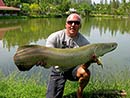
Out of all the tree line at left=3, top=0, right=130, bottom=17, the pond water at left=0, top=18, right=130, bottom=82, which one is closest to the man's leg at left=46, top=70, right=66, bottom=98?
the pond water at left=0, top=18, right=130, bottom=82

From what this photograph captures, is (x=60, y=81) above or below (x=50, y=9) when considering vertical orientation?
above

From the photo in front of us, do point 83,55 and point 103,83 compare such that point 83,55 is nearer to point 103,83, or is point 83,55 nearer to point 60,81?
point 60,81

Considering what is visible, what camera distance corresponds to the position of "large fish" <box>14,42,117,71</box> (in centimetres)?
440

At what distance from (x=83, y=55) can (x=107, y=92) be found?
5.13 feet

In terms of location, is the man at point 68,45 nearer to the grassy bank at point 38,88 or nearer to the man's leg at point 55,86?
the man's leg at point 55,86

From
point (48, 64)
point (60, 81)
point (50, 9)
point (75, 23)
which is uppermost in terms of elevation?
point (75, 23)

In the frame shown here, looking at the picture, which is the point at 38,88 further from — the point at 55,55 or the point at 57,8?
the point at 57,8

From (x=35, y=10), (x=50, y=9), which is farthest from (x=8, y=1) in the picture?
(x=50, y=9)

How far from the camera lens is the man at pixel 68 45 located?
5059mm

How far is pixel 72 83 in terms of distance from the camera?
251 inches

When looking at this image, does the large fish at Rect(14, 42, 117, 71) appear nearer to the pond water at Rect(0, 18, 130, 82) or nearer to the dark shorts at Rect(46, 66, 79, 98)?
the dark shorts at Rect(46, 66, 79, 98)

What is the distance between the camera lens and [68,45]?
5.18 metres

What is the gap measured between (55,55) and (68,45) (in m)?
0.70

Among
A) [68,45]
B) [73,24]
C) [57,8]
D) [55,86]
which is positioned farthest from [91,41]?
[57,8]
